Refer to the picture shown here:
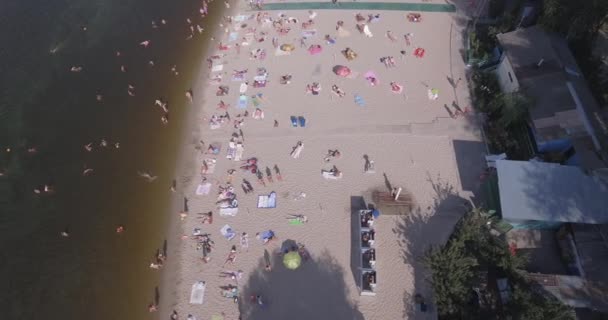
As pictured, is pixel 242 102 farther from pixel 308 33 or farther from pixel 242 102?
pixel 308 33

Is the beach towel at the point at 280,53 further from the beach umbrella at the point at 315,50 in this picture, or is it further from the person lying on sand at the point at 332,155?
the person lying on sand at the point at 332,155

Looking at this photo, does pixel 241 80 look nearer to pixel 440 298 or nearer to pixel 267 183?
pixel 267 183

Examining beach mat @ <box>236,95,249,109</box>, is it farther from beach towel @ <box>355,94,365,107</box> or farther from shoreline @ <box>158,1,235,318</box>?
beach towel @ <box>355,94,365,107</box>

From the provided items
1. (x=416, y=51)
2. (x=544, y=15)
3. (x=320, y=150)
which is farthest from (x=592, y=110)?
(x=320, y=150)

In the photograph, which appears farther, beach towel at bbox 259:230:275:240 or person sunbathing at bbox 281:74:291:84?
person sunbathing at bbox 281:74:291:84

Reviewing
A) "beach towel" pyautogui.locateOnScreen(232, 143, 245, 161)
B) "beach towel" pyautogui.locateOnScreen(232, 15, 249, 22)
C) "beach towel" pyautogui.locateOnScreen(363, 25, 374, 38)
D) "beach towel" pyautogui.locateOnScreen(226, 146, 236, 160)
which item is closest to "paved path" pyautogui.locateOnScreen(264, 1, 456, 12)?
"beach towel" pyautogui.locateOnScreen(232, 15, 249, 22)

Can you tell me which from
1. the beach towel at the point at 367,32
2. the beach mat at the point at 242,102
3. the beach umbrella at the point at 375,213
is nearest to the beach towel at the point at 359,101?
the beach towel at the point at 367,32

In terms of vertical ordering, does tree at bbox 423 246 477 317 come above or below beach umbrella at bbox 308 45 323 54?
below
